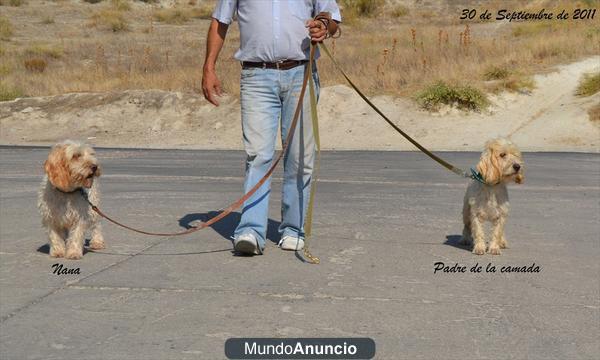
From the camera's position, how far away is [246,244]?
28.7 feet

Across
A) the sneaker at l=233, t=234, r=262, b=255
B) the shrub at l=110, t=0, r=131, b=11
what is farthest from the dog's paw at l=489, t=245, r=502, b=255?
the shrub at l=110, t=0, r=131, b=11

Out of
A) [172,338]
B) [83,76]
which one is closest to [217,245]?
[172,338]

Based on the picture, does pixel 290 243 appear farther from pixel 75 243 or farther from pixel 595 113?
pixel 595 113

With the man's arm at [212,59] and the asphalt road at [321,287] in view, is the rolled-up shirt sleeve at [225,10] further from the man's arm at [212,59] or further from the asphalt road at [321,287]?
the asphalt road at [321,287]

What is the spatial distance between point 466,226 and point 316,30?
2270 mm

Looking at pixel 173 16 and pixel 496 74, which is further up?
pixel 496 74

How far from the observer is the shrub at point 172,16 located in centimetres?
5662

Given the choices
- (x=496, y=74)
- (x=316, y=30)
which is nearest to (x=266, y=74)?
(x=316, y=30)

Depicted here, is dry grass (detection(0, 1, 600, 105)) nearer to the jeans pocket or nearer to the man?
the man

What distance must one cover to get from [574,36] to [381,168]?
18.3 m

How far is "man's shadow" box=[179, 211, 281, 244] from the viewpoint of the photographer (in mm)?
9992

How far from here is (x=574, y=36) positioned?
111 feet

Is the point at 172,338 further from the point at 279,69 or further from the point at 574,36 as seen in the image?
the point at 574,36

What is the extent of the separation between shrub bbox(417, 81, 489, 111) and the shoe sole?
63.2 ft
